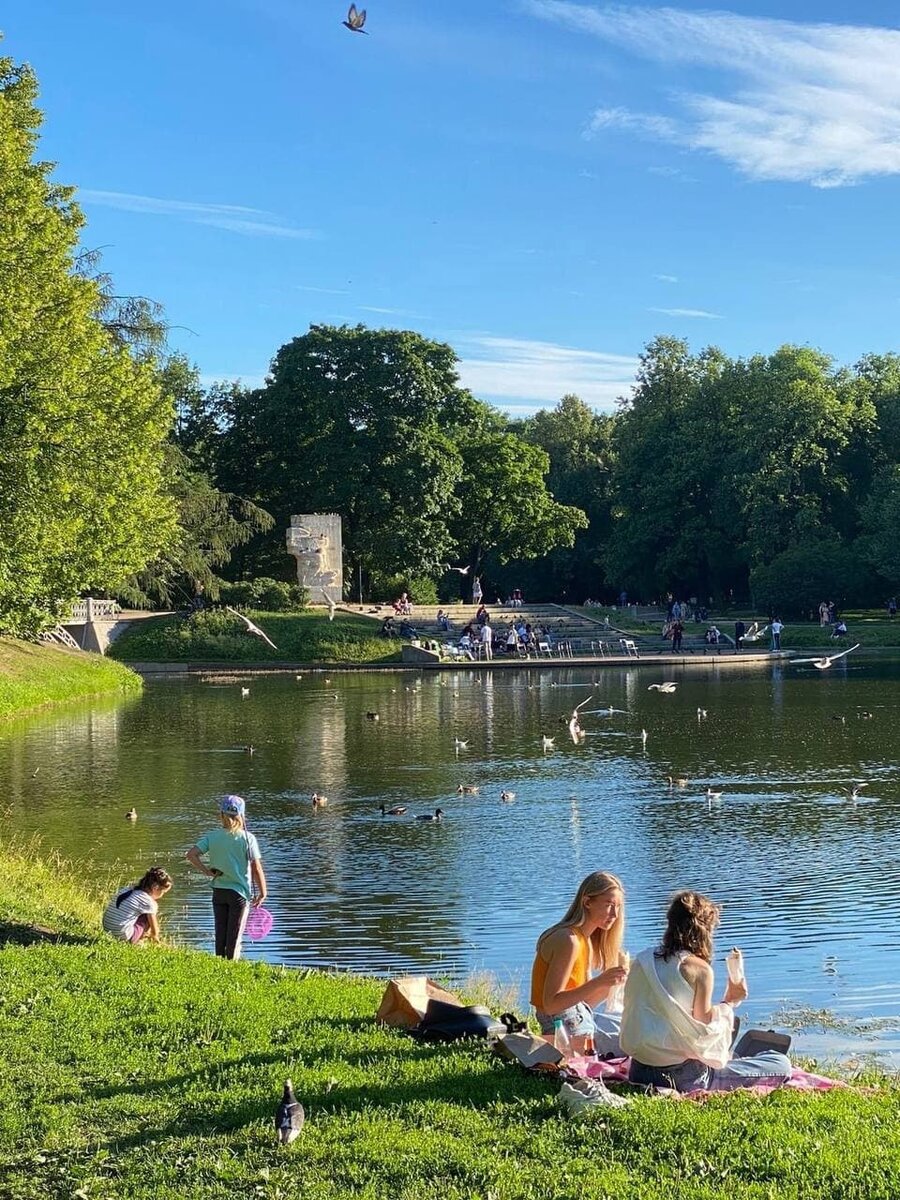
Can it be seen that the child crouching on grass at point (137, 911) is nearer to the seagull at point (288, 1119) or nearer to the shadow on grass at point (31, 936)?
the shadow on grass at point (31, 936)

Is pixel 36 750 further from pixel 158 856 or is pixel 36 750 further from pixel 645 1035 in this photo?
pixel 645 1035

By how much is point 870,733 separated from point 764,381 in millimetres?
47135

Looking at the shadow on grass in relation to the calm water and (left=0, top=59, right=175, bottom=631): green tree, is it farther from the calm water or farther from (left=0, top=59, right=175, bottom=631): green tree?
(left=0, top=59, right=175, bottom=631): green tree

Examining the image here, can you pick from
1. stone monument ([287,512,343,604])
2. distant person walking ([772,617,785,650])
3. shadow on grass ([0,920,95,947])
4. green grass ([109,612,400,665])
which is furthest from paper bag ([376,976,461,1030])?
stone monument ([287,512,343,604])

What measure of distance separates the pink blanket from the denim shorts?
22 cm

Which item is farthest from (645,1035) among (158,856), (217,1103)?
(158,856)

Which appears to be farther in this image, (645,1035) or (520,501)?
(520,501)

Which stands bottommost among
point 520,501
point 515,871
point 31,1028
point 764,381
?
point 515,871

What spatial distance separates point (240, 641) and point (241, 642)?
2.2 inches

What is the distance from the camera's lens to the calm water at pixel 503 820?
1277 centimetres

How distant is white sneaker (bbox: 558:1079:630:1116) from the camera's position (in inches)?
237

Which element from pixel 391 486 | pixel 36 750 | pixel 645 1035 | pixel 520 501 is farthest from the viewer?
pixel 520 501

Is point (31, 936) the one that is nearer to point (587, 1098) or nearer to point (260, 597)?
point (587, 1098)

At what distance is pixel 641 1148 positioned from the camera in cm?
558
